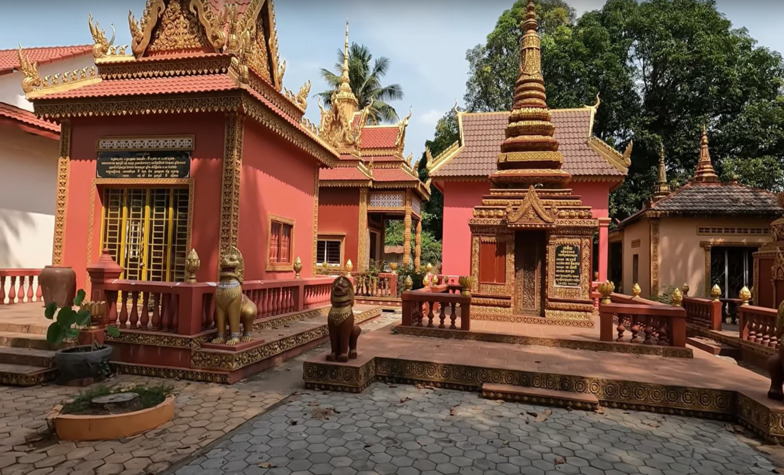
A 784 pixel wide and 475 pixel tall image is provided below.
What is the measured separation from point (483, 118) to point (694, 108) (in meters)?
16.0

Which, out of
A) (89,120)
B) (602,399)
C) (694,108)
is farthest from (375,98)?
(602,399)

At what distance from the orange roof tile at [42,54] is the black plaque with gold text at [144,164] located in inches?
237

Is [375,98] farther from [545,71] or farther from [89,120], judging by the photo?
[89,120]

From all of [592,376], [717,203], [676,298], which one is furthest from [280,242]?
[717,203]

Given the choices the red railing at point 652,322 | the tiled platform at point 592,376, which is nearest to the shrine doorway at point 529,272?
the red railing at point 652,322

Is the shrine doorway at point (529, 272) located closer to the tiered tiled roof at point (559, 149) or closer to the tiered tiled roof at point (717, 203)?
the tiered tiled roof at point (559, 149)

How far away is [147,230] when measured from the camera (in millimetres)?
9234

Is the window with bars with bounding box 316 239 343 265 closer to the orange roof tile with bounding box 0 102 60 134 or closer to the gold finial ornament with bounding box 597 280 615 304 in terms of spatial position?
the orange roof tile with bounding box 0 102 60 134

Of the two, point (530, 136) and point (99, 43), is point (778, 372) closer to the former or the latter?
point (530, 136)

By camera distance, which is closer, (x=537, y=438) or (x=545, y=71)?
(x=537, y=438)

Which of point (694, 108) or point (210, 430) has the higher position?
point (694, 108)

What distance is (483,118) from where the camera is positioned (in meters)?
19.5

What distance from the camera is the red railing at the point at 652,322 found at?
24.3 ft

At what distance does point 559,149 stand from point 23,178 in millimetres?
17328
